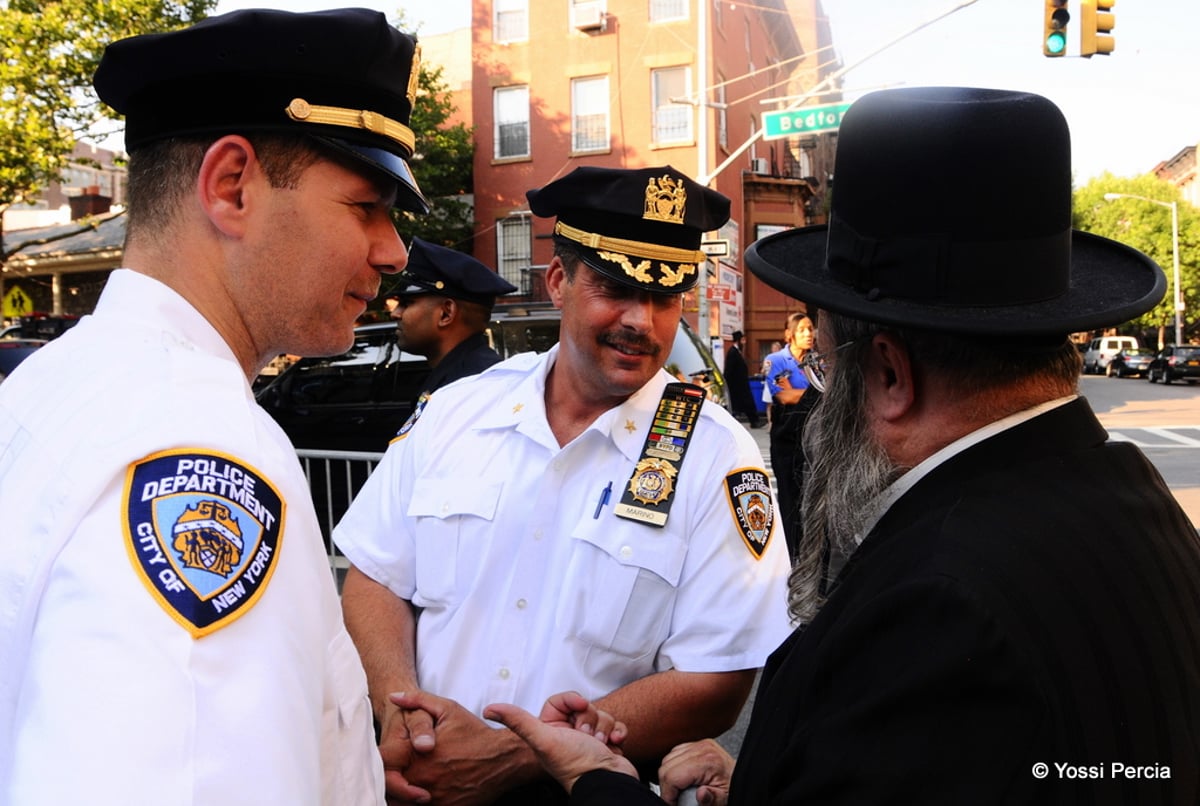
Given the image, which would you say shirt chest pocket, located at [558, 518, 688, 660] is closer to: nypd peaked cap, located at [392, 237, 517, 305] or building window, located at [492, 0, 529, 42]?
nypd peaked cap, located at [392, 237, 517, 305]

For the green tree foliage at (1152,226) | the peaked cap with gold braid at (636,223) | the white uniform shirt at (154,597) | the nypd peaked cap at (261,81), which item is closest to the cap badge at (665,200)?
the peaked cap with gold braid at (636,223)

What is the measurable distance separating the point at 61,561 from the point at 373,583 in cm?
149

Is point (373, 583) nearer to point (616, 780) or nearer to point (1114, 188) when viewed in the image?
point (616, 780)

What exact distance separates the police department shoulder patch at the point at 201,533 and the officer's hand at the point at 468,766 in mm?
1116

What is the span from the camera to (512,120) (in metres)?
26.2

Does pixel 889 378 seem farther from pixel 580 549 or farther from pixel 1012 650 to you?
pixel 580 549

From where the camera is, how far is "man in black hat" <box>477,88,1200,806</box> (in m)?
1.16

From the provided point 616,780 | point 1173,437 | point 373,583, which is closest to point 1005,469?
point 616,780

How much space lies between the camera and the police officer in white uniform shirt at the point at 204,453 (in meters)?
0.94

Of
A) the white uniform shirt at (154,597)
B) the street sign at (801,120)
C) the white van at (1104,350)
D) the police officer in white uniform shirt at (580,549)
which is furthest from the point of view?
the white van at (1104,350)

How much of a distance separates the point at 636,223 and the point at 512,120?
24754 millimetres

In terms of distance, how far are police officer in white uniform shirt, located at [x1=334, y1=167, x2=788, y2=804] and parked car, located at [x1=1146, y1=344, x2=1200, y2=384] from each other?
3846 cm

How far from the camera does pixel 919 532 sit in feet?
4.33

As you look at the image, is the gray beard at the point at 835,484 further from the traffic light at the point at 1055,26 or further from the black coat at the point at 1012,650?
the traffic light at the point at 1055,26
